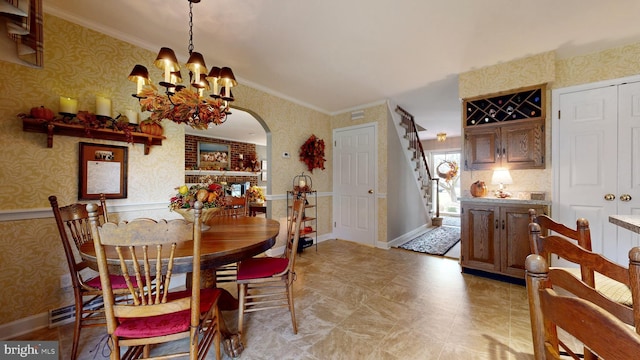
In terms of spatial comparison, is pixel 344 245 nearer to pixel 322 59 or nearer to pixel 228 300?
pixel 228 300

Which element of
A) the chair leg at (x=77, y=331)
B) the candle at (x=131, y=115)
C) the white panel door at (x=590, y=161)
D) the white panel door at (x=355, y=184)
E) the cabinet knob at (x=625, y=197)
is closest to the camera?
the chair leg at (x=77, y=331)

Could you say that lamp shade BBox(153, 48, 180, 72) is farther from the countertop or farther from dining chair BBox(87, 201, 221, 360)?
the countertop

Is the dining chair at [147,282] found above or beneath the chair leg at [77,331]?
above

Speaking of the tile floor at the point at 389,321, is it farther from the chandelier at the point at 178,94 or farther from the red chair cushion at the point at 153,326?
the chandelier at the point at 178,94

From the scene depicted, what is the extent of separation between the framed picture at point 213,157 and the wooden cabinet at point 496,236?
22.5ft

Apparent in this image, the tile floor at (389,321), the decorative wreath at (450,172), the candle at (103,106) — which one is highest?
the candle at (103,106)

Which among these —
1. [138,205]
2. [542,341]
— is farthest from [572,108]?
[138,205]

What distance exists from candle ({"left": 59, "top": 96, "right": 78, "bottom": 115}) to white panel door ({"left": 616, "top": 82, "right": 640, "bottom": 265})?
5.22m

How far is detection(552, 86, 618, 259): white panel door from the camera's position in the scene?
2.47m

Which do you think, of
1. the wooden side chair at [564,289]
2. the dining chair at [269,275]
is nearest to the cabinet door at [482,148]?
the wooden side chair at [564,289]

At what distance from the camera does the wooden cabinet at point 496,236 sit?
2580mm

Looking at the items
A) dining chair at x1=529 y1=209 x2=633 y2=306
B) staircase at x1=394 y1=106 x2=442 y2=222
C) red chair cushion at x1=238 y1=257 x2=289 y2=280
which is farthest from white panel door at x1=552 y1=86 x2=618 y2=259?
red chair cushion at x1=238 y1=257 x2=289 y2=280

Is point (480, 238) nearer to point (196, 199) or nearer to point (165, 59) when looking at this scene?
point (196, 199)

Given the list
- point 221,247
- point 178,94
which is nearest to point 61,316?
point 221,247
